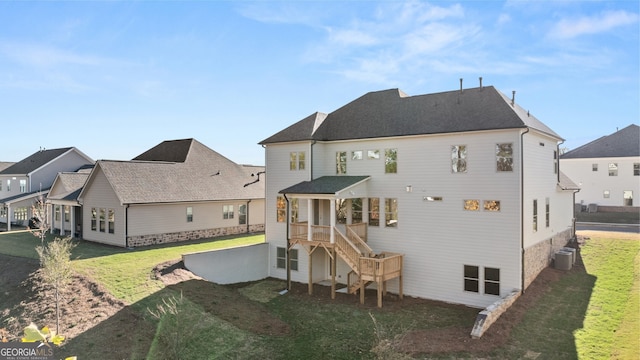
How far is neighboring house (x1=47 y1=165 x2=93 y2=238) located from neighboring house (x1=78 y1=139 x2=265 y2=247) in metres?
1.58

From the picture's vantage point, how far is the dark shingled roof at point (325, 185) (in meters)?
19.9

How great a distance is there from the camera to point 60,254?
1634 cm

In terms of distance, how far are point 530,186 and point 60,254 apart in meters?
19.5

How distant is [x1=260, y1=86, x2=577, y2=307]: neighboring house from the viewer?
1748cm

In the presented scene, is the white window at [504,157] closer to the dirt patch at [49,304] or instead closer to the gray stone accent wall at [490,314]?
the gray stone accent wall at [490,314]

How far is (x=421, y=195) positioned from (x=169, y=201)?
1611 cm

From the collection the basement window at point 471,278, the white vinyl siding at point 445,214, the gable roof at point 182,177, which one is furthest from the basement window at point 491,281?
the gable roof at point 182,177

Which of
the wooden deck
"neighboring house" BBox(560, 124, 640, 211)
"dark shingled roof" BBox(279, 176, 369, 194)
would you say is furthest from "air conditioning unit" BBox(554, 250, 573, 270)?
"neighboring house" BBox(560, 124, 640, 211)

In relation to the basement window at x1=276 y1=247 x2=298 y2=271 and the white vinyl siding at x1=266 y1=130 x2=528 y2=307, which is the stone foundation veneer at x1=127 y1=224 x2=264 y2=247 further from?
the white vinyl siding at x1=266 y1=130 x2=528 y2=307

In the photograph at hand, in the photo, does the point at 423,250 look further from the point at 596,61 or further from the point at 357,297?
the point at 596,61

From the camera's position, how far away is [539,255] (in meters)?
19.8

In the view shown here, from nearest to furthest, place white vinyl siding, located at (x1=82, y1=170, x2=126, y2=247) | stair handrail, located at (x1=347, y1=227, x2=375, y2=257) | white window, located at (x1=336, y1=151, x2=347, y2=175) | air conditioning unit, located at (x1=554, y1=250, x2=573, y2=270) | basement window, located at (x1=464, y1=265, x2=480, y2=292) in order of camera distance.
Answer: basement window, located at (x1=464, y1=265, x2=480, y2=292) < stair handrail, located at (x1=347, y1=227, x2=375, y2=257) < air conditioning unit, located at (x1=554, y1=250, x2=573, y2=270) < white window, located at (x1=336, y1=151, x2=347, y2=175) < white vinyl siding, located at (x1=82, y1=170, x2=126, y2=247)

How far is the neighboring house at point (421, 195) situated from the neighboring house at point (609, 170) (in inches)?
879

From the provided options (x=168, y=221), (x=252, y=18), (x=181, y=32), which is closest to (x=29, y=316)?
(x=168, y=221)
